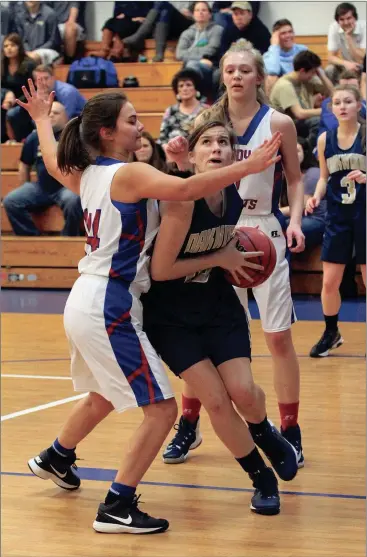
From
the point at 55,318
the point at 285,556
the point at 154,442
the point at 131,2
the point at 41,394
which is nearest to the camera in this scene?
the point at 285,556

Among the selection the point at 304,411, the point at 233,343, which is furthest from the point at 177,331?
the point at 304,411

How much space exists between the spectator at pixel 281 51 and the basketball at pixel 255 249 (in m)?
7.45

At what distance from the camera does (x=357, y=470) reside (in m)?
4.08

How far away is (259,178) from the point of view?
4180 mm

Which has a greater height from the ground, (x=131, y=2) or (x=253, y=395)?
(x=131, y=2)

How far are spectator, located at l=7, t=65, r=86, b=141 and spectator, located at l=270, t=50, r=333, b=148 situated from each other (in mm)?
2166

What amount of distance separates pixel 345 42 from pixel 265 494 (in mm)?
8302

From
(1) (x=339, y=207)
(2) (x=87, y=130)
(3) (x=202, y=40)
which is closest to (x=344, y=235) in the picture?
(1) (x=339, y=207)

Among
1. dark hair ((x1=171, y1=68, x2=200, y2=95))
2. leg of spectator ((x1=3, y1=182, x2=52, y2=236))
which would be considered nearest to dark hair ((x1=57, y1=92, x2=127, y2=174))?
dark hair ((x1=171, y1=68, x2=200, y2=95))

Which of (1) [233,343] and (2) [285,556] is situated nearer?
(2) [285,556]

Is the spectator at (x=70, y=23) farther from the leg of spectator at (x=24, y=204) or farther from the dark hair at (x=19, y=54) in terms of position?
the leg of spectator at (x=24, y=204)

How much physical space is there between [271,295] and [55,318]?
4.34 meters

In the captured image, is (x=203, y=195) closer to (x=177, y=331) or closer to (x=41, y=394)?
(x=177, y=331)

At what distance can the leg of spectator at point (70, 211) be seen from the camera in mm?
9906
